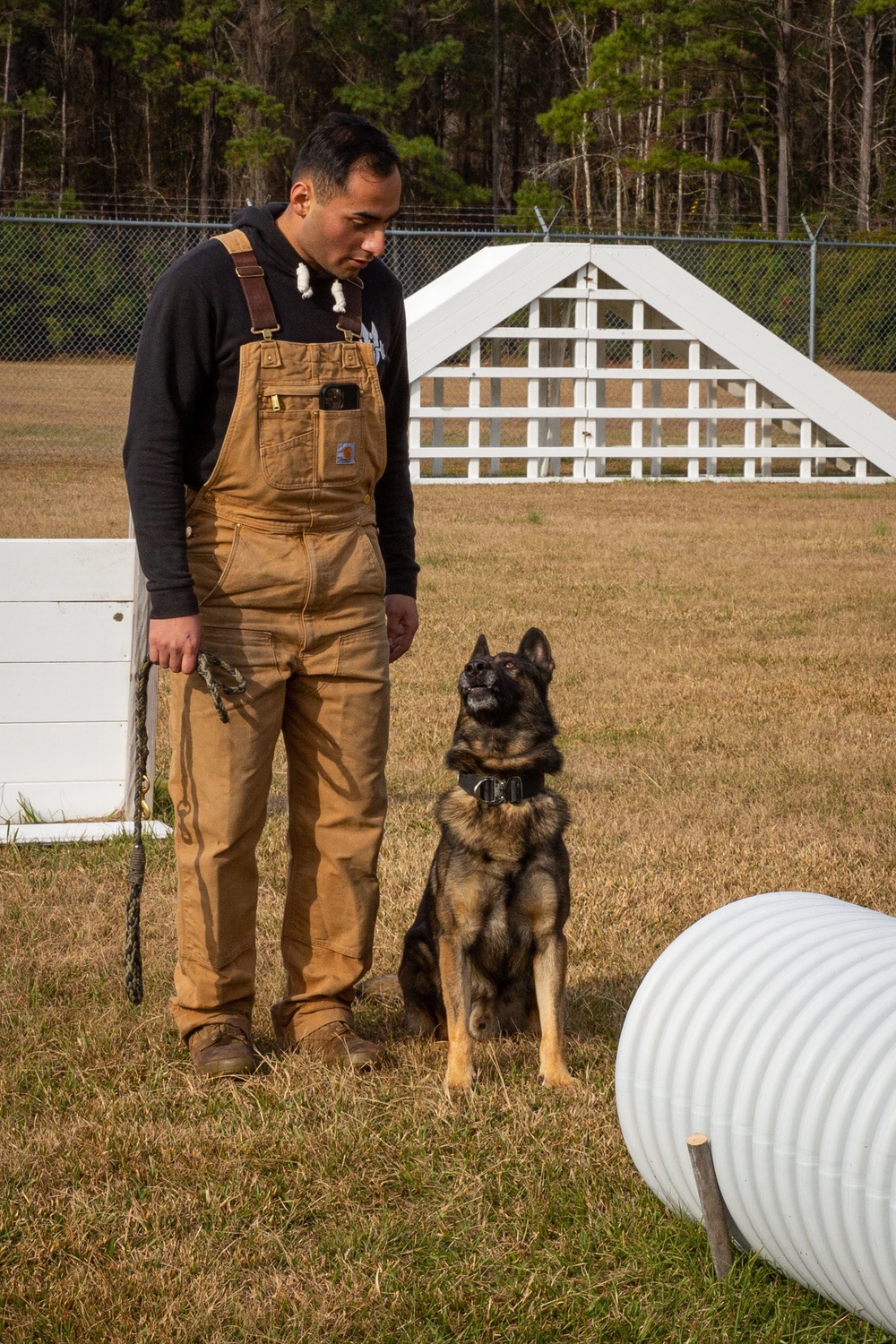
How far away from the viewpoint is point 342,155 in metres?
3.30

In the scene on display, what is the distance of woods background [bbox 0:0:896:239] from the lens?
40.1 meters

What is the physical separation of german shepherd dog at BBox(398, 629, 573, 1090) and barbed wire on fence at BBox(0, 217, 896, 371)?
79.6ft

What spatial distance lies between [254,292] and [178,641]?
81 centimetres

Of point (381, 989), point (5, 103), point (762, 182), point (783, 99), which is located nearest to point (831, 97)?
point (783, 99)

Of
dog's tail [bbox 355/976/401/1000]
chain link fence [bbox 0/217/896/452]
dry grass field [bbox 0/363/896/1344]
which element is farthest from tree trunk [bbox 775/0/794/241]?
dog's tail [bbox 355/976/401/1000]

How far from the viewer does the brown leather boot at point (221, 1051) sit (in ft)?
11.8

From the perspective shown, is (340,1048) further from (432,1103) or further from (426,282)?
(426,282)

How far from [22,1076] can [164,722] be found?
3845 millimetres

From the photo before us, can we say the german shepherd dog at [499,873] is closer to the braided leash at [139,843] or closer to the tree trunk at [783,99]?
the braided leash at [139,843]

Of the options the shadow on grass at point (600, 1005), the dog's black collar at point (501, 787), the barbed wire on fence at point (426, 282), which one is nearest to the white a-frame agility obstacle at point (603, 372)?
the barbed wire on fence at point (426, 282)

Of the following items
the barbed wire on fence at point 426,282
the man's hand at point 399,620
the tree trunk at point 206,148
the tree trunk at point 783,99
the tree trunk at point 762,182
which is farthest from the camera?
the tree trunk at point 206,148

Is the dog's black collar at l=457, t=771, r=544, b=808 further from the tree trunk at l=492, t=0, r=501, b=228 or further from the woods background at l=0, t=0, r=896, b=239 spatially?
the tree trunk at l=492, t=0, r=501, b=228

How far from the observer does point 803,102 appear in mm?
45656

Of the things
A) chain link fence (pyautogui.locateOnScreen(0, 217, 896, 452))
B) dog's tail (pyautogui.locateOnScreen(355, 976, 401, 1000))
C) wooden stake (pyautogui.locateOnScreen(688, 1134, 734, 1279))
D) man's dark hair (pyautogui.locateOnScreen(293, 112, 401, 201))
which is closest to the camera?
wooden stake (pyautogui.locateOnScreen(688, 1134, 734, 1279))
